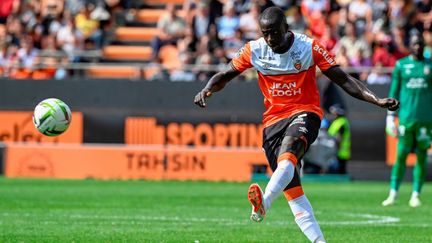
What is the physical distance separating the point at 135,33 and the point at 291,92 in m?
21.1

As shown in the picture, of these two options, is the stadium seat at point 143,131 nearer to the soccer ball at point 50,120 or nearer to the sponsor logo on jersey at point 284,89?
the soccer ball at point 50,120

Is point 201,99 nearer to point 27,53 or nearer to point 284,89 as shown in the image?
point 284,89

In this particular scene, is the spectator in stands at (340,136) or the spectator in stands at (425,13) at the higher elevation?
the spectator in stands at (425,13)

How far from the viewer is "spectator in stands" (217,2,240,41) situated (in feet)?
92.8

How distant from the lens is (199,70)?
26.9 meters

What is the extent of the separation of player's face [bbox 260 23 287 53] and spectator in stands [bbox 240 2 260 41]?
1732cm

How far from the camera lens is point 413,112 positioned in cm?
1773

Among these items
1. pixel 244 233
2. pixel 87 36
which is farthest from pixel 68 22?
pixel 244 233

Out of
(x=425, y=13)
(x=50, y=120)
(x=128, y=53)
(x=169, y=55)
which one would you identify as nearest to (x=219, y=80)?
(x=50, y=120)

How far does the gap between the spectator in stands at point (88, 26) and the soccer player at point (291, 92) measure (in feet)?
65.0

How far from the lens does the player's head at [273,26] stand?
10133 millimetres

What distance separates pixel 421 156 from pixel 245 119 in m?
8.63

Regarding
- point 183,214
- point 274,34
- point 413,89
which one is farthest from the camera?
point 413,89

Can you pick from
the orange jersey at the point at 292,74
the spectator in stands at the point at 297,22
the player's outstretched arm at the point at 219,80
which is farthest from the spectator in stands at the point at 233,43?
the orange jersey at the point at 292,74
